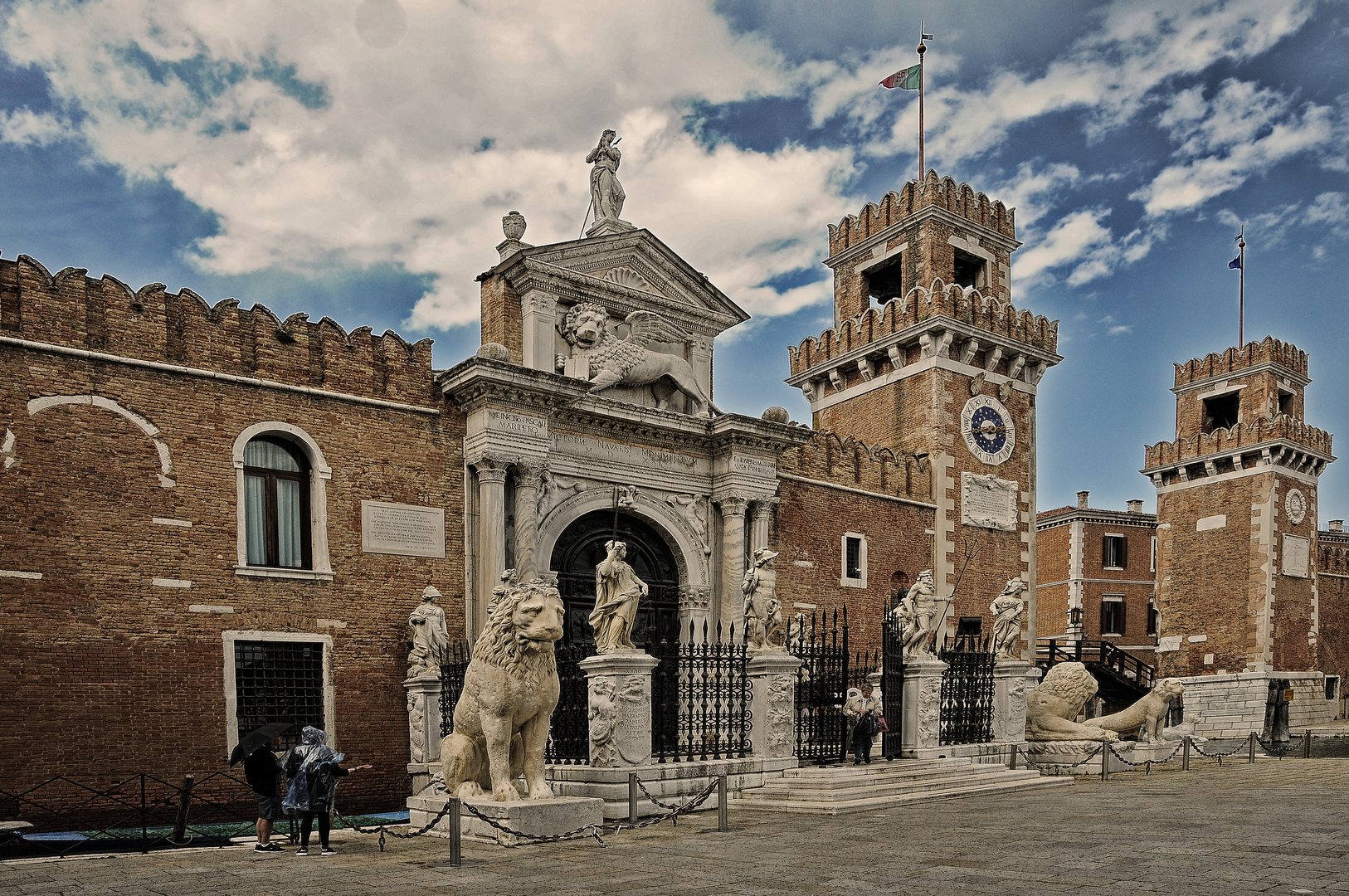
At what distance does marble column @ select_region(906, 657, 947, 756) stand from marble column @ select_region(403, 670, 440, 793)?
693 centimetres

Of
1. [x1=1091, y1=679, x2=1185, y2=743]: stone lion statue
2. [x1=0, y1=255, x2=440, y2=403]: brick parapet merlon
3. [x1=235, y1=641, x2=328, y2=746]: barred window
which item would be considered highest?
[x1=0, y1=255, x2=440, y2=403]: brick parapet merlon

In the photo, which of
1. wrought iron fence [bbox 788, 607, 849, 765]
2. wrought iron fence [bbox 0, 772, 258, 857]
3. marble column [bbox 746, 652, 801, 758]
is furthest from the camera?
wrought iron fence [bbox 788, 607, 849, 765]

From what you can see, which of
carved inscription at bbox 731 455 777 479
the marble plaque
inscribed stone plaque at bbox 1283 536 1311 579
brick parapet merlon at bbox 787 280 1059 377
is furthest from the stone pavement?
inscribed stone plaque at bbox 1283 536 1311 579

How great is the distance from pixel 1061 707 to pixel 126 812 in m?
15.0

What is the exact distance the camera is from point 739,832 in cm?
1129

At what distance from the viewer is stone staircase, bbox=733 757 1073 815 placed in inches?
524

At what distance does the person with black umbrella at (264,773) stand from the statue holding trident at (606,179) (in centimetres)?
1242

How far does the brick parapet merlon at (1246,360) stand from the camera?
3562 cm

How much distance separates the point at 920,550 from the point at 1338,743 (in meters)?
15.8

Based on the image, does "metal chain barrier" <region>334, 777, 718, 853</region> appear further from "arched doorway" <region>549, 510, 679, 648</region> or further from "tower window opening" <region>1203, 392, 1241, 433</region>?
"tower window opening" <region>1203, 392, 1241, 433</region>

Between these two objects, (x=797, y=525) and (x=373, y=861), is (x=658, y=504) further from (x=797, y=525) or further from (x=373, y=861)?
(x=373, y=861)

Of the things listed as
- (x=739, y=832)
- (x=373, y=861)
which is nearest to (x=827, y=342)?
(x=739, y=832)

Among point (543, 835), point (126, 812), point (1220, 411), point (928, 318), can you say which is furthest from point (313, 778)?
point (1220, 411)

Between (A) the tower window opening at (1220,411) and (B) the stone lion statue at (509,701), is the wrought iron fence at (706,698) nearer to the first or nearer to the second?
(B) the stone lion statue at (509,701)
